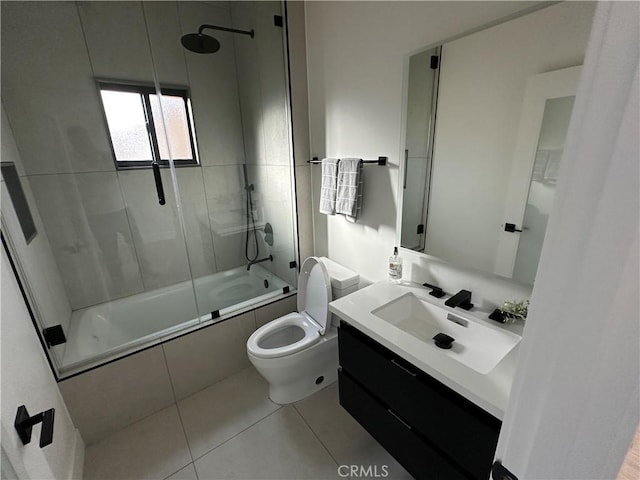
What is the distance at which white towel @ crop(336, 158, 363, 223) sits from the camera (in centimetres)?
Answer: 166

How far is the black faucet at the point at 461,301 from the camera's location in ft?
4.22

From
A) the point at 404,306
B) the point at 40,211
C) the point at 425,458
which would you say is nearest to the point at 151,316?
the point at 40,211

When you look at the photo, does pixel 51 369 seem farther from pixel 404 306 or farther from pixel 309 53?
pixel 309 53

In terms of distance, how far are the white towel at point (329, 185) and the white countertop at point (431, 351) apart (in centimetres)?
61

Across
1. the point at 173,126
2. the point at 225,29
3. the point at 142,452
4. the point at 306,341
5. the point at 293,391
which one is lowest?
the point at 142,452

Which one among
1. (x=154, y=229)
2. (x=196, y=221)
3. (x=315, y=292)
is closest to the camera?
(x=315, y=292)

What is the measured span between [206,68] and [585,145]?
8.79 feet

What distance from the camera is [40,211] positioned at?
1.91m

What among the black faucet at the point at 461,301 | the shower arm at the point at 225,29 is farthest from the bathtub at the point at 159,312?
the shower arm at the point at 225,29

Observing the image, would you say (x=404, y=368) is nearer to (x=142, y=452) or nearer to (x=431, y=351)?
(x=431, y=351)

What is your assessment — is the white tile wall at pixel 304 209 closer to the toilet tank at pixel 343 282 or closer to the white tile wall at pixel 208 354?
the toilet tank at pixel 343 282

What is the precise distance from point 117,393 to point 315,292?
131 centimetres

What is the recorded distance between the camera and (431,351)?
41.8 inches

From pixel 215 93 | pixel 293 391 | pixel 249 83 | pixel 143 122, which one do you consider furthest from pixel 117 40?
pixel 293 391
